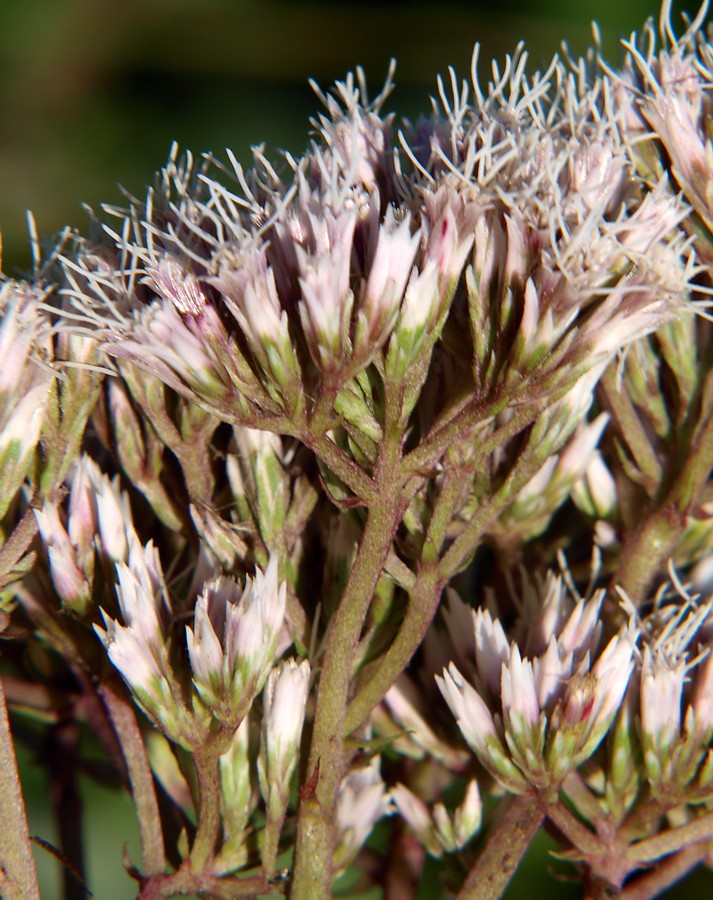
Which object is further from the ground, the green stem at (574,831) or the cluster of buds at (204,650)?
the cluster of buds at (204,650)

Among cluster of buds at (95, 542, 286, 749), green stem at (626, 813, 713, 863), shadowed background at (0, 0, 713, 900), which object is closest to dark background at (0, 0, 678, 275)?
shadowed background at (0, 0, 713, 900)

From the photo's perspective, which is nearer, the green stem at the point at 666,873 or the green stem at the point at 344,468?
the green stem at the point at 344,468

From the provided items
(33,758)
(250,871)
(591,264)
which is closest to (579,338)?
(591,264)

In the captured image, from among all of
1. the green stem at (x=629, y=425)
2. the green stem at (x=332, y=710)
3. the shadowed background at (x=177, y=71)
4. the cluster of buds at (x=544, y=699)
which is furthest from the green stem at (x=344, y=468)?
the shadowed background at (x=177, y=71)

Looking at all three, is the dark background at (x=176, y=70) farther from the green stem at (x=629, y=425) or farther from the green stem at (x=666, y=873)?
the green stem at (x=666, y=873)

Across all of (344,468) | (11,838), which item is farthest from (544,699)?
(11,838)

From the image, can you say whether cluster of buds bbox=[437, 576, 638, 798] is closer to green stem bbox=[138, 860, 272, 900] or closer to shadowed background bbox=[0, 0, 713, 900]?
green stem bbox=[138, 860, 272, 900]

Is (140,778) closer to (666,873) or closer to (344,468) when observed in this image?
(344,468)
